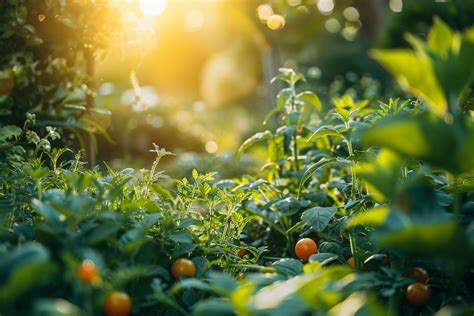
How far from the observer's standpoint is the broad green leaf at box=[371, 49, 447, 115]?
106 cm

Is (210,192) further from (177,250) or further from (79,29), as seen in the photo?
(79,29)

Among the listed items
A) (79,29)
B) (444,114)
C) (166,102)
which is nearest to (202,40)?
(166,102)

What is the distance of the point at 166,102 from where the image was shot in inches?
275

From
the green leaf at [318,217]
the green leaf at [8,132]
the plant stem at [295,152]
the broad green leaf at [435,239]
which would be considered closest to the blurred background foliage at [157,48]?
the green leaf at [8,132]

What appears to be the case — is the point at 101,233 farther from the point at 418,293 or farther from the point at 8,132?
the point at 8,132

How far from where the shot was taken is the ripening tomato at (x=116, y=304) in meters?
1.09

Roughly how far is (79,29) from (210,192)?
117 centimetres

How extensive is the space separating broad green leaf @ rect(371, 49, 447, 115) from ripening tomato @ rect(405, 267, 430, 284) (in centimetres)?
48

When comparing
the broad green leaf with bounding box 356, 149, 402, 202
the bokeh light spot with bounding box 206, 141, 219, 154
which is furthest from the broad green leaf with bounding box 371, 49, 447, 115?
the bokeh light spot with bounding box 206, 141, 219, 154

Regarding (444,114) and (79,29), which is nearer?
(444,114)

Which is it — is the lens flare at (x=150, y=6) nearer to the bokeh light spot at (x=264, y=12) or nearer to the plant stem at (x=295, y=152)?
the plant stem at (x=295, y=152)

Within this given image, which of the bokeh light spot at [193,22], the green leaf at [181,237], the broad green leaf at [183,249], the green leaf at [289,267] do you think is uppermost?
the green leaf at [181,237]

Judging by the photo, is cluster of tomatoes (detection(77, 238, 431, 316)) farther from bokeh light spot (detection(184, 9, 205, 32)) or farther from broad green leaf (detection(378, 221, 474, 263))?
bokeh light spot (detection(184, 9, 205, 32))

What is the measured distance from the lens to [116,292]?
1112mm
